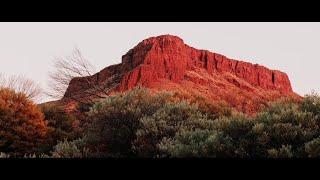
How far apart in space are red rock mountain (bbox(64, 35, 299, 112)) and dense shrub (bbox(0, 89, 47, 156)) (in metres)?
25.9

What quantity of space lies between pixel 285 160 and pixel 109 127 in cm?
1275

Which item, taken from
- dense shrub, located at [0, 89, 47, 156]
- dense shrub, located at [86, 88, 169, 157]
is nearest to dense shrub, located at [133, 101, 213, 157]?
dense shrub, located at [86, 88, 169, 157]

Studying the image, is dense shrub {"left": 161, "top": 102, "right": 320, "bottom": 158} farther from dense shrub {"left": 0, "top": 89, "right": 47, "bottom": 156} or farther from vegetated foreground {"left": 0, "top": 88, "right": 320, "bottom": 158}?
dense shrub {"left": 0, "top": 89, "right": 47, "bottom": 156}

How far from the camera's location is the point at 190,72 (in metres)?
70.5

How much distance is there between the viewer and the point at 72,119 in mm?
24250

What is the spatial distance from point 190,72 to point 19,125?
166ft

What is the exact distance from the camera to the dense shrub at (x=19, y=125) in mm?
20234

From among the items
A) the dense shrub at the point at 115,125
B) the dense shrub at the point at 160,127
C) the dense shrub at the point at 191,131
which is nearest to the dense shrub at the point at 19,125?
the dense shrub at the point at 115,125

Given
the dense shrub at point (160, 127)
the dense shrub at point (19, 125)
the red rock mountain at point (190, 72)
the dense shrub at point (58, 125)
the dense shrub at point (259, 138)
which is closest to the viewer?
the dense shrub at point (259, 138)

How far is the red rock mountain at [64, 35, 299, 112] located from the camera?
5822cm

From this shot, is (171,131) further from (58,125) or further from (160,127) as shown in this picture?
(58,125)

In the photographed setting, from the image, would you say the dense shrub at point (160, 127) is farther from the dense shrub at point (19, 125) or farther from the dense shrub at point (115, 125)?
the dense shrub at point (19, 125)

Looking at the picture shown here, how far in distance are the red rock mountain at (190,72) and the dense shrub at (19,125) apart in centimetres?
2595
